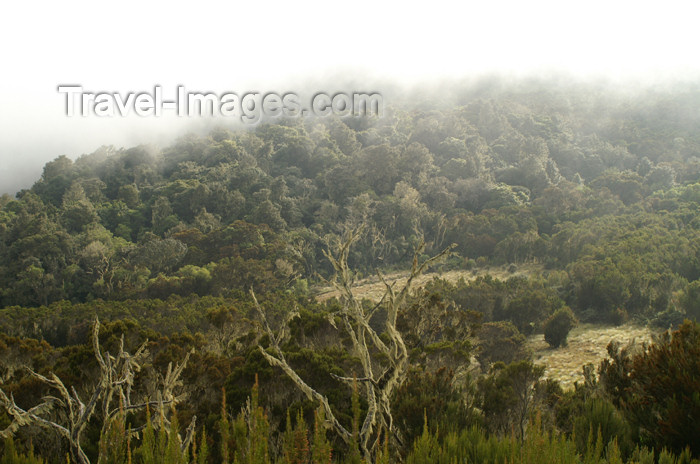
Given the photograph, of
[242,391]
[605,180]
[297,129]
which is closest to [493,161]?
[605,180]

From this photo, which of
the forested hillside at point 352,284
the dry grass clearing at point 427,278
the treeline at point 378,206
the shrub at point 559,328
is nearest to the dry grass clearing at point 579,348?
the shrub at point 559,328

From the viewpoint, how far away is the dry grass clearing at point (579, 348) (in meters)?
13.5

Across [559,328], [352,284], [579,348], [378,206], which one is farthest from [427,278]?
[352,284]

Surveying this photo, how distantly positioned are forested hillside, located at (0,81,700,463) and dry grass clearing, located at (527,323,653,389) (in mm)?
625

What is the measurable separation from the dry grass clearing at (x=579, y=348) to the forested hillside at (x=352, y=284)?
63cm

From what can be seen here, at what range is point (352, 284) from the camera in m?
9.63

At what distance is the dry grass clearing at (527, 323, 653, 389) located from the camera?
13.5 m

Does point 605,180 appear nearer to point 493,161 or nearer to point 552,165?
point 552,165

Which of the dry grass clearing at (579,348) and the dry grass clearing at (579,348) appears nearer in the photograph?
the dry grass clearing at (579,348)

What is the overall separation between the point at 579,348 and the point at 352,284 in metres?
10.3

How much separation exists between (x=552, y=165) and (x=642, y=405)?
4994cm

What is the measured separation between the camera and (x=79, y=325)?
18609mm

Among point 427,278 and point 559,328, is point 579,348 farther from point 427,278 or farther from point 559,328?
point 427,278

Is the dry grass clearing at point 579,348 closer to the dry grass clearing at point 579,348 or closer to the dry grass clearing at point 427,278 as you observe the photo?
the dry grass clearing at point 579,348
